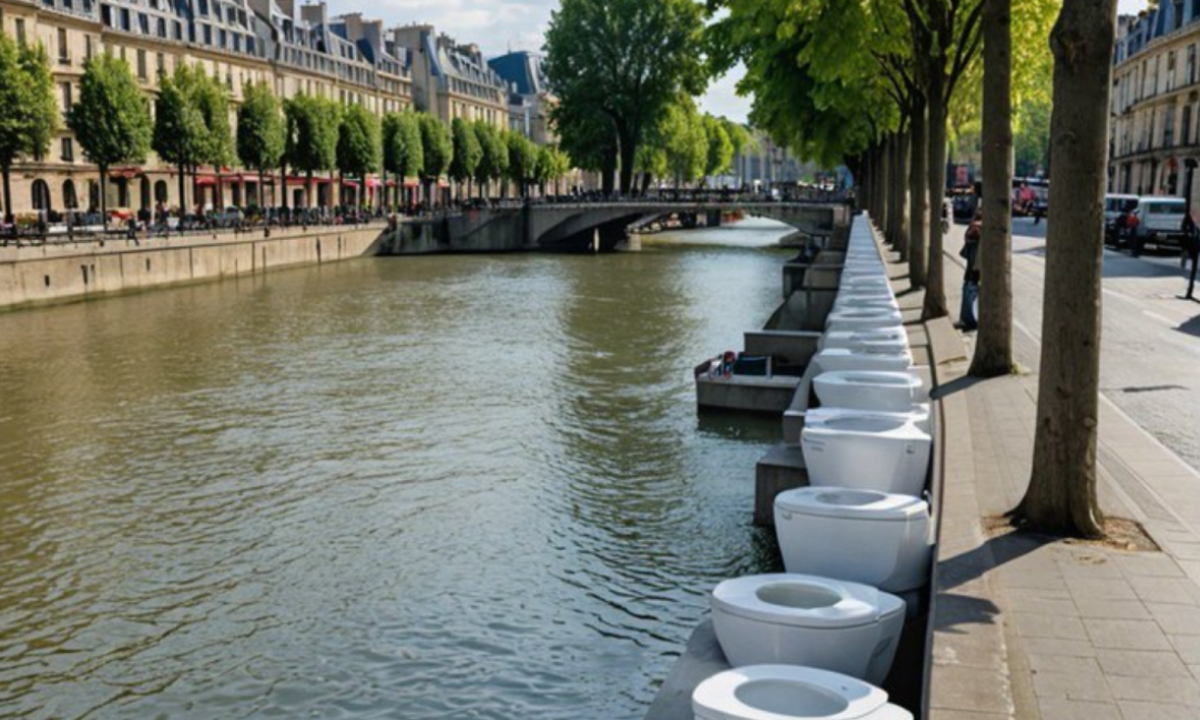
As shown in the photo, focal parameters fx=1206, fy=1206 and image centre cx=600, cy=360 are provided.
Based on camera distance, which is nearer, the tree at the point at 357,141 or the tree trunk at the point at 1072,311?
the tree trunk at the point at 1072,311

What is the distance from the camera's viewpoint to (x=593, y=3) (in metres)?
83.5

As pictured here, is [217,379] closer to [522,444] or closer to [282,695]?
[522,444]

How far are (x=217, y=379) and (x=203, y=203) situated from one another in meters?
58.5

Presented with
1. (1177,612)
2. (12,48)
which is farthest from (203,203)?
(1177,612)

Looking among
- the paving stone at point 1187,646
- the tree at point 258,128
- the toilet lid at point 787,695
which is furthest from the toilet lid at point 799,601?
the tree at point 258,128

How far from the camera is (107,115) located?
57.1 metres

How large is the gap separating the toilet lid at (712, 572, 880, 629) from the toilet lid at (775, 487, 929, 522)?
1.04m

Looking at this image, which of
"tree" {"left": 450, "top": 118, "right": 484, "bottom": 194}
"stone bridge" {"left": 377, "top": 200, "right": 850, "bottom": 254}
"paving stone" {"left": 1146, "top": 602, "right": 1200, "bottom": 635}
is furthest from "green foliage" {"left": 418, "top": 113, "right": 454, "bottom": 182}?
"paving stone" {"left": 1146, "top": 602, "right": 1200, "bottom": 635}

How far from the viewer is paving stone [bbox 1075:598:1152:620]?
278 inches

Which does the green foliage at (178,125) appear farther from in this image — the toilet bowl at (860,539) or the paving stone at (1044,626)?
the paving stone at (1044,626)

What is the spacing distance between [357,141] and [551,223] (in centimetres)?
1410

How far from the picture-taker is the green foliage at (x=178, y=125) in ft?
203

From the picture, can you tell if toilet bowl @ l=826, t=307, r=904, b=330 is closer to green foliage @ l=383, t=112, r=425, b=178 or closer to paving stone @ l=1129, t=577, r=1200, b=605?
paving stone @ l=1129, t=577, r=1200, b=605

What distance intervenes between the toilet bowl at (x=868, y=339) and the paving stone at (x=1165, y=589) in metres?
8.12
